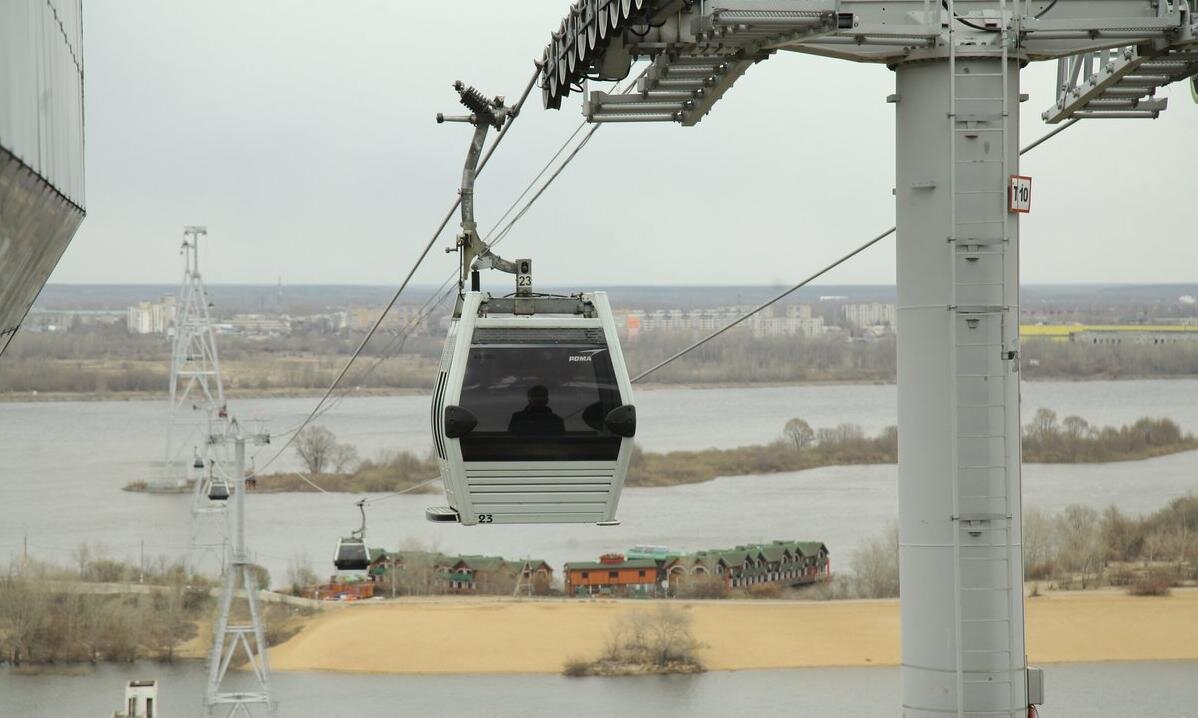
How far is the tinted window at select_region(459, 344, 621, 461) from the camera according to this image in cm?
506

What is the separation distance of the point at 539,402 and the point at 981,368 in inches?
56.5

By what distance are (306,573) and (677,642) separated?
24.2ft

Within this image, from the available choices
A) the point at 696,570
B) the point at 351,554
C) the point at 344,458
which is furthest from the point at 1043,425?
the point at 351,554

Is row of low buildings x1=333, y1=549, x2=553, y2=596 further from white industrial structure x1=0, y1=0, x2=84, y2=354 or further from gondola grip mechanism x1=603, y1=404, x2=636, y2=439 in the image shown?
white industrial structure x1=0, y1=0, x2=84, y2=354

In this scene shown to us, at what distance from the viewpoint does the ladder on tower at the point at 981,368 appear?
4430mm

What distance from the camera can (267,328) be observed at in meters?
72.6

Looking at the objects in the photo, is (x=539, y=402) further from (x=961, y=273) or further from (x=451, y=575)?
(x=451, y=575)

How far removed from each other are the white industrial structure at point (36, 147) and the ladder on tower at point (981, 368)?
7.82 feet

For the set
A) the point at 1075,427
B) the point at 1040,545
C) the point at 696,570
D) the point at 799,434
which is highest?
the point at 1075,427

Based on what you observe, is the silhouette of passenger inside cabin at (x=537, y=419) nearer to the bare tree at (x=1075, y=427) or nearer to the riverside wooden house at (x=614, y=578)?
the riverside wooden house at (x=614, y=578)

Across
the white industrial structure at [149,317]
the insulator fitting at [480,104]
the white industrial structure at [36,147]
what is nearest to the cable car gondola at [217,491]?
the insulator fitting at [480,104]

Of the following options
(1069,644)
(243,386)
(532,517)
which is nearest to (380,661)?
(1069,644)

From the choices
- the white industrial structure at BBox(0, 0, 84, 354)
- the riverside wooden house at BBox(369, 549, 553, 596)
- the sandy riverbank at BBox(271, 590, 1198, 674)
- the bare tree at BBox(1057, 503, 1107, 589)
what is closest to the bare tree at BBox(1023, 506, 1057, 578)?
the bare tree at BBox(1057, 503, 1107, 589)

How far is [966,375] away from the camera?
175 inches
